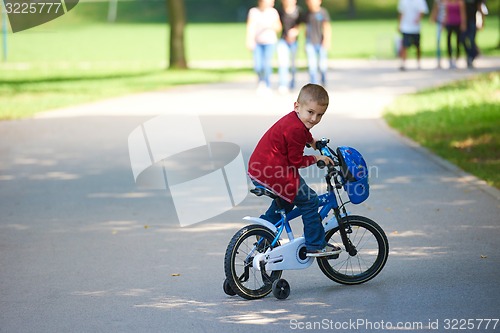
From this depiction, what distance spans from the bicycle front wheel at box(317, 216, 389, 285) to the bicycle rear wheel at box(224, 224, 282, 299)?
0.39 meters

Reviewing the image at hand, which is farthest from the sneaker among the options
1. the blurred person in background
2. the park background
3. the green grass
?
the blurred person in background

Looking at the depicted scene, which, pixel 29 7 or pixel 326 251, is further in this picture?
pixel 29 7

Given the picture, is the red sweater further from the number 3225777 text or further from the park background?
the number 3225777 text

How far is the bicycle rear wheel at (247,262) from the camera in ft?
21.7

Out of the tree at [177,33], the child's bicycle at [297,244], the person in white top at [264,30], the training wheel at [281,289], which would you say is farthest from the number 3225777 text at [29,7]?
the training wheel at [281,289]

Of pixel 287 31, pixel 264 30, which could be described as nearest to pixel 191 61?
pixel 287 31

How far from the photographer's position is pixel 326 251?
22.7 ft

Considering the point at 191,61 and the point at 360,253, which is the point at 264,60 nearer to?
the point at 191,61

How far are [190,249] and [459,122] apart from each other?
8581mm

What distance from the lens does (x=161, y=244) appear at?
28.0ft

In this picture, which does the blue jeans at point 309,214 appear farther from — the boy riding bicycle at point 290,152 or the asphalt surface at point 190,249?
the asphalt surface at point 190,249

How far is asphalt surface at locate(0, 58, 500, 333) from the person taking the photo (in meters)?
6.31

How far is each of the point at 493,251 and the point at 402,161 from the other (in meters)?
4.76

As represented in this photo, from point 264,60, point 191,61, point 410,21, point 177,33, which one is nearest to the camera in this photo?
point 264,60
